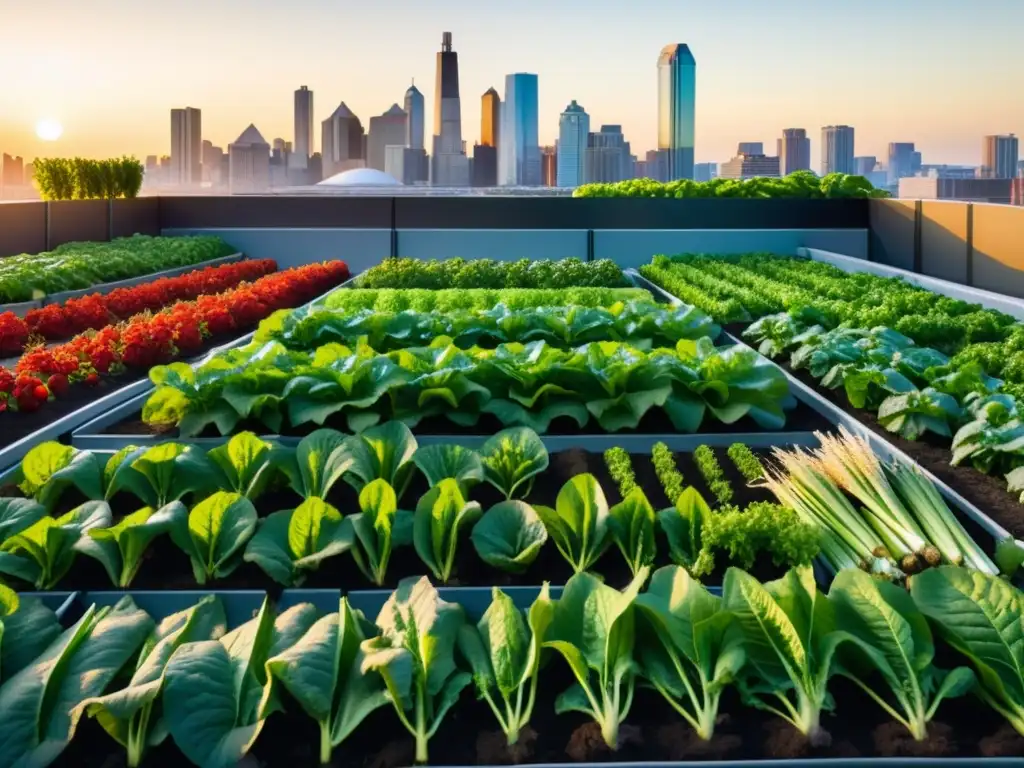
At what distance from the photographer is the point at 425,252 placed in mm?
12172

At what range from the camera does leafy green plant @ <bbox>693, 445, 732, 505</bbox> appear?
3434mm

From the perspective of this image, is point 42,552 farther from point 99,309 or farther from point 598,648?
point 99,309

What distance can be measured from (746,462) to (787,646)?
1467 millimetres

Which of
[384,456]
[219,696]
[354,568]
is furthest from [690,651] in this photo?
[384,456]

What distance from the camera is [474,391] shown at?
422 centimetres

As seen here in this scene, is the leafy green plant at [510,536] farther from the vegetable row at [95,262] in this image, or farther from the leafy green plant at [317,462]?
the vegetable row at [95,262]

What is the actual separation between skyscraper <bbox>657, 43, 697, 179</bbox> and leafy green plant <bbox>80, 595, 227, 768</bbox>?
130 ft


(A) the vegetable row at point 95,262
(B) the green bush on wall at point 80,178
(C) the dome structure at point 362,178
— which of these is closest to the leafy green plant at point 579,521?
(A) the vegetable row at point 95,262

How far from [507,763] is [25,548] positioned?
5.21 feet

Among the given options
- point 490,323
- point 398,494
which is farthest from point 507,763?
point 490,323

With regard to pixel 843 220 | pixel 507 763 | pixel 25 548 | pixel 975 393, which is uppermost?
pixel 843 220

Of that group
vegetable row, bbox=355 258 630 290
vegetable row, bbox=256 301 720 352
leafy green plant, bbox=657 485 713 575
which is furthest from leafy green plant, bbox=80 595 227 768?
vegetable row, bbox=355 258 630 290

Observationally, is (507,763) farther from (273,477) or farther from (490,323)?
(490,323)

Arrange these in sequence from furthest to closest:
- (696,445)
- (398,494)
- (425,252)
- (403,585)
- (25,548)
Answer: (425,252) → (696,445) → (398,494) → (25,548) → (403,585)
